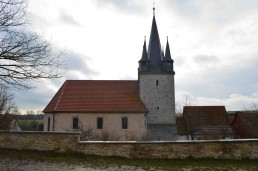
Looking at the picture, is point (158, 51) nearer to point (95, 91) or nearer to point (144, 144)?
point (95, 91)

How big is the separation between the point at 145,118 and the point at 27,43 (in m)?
23.0

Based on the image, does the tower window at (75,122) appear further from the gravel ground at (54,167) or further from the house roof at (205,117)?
the gravel ground at (54,167)

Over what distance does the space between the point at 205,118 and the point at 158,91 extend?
20.0ft

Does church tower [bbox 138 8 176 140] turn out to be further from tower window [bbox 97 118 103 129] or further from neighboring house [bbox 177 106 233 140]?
tower window [bbox 97 118 103 129]

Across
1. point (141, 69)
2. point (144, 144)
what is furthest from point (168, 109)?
point (144, 144)

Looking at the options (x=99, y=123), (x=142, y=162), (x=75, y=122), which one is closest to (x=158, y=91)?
(x=99, y=123)

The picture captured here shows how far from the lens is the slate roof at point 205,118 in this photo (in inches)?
1272

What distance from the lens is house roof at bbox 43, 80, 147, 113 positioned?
104ft

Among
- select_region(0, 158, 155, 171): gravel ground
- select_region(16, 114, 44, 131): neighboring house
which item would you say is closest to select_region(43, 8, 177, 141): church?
select_region(0, 158, 155, 171): gravel ground

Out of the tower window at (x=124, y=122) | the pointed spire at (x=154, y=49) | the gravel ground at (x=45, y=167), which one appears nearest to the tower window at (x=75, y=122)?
A: the tower window at (x=124, y=122)

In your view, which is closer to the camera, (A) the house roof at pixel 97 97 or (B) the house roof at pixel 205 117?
(A) the house roof at pixel 97 97

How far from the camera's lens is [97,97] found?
32.9 m

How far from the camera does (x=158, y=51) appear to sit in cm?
3384

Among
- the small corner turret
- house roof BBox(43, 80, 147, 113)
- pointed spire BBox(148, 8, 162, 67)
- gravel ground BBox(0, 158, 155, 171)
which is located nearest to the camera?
gravel ground BBox(0, 158, 155, 171)
